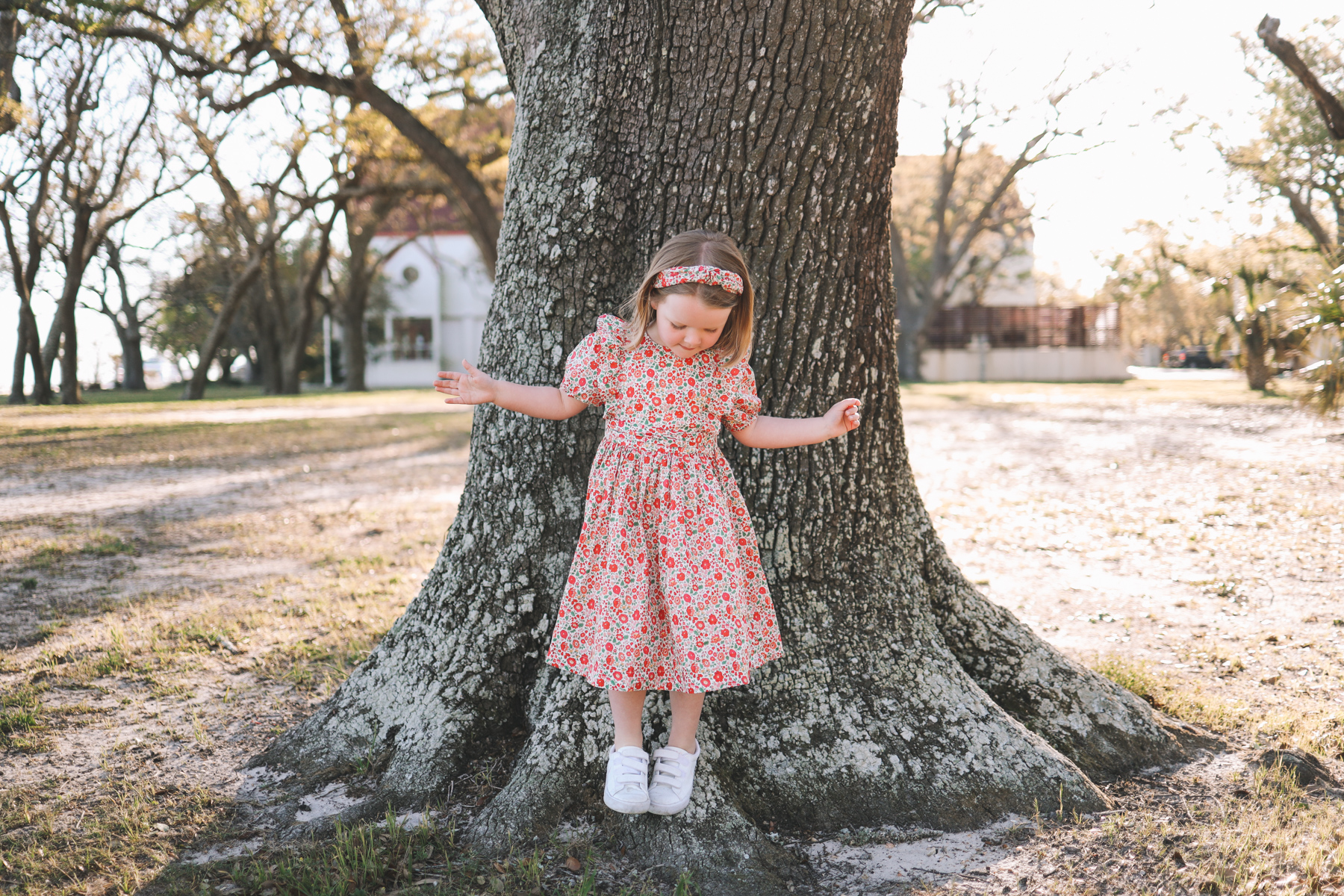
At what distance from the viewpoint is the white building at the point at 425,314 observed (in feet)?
128

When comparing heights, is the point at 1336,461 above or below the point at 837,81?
below

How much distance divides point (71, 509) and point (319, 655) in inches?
188

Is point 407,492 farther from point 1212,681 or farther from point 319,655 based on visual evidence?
point 1212,681

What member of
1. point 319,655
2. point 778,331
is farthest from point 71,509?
point 778,331

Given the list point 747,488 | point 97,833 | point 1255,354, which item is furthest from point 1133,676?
point 1255,354

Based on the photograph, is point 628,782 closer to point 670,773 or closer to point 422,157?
point 670,773

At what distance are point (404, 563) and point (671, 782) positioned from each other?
3.97m

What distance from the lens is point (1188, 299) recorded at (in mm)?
49719

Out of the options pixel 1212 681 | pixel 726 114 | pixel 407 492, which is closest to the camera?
pixel 726 114

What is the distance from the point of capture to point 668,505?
2.45m

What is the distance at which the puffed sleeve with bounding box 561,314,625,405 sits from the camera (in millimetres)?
2514

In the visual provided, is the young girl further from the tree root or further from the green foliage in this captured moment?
the green foliage

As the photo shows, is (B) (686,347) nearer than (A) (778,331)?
Yes

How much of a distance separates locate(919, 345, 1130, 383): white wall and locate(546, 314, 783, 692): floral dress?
3237 cm
